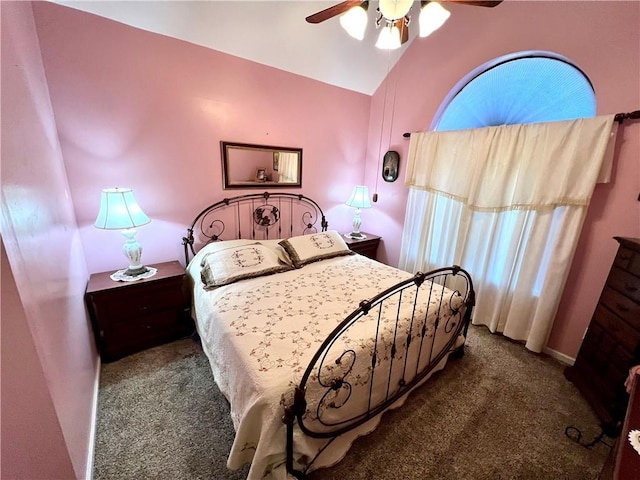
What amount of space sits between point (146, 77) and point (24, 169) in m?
1.43

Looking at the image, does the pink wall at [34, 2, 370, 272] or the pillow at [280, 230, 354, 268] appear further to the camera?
the pillow at [280, 230, 354, 268]

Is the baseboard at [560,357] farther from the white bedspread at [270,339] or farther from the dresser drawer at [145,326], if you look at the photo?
the dresser drawer at [145,326]

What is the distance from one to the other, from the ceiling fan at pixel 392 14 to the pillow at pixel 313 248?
174cm

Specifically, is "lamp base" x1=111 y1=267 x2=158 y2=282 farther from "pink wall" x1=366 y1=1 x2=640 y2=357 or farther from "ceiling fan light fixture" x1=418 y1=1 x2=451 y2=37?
"pink wall" x1=366 y1=1 x2=640 y2=357

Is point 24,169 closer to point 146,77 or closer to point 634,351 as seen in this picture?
point 146,77

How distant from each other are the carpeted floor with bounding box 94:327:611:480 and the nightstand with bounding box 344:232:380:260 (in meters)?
1.66

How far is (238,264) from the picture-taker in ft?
7.02

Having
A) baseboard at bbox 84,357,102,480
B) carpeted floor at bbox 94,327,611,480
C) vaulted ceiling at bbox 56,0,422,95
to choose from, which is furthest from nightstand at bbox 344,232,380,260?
baseboard at bbox 84,357,102,480

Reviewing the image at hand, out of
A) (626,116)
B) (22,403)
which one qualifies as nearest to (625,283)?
(626,116)

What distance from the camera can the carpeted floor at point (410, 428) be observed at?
4.31 ft

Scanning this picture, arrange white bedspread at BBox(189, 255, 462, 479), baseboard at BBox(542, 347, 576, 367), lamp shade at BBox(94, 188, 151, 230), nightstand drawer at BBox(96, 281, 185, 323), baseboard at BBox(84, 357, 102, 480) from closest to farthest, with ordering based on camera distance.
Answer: white bedspread at BBox(189, 255, 462, 479), baseboard at BBox(84, 357, 102, 480), lamp shade at BBox(94, 188, 151, 230), nightstand drawer at BBox(96, 281, 185, 323), baseboard at BBox(542, 347, 576, 367)

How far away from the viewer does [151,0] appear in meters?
1.79

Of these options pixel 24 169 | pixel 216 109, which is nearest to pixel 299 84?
pixel 216 109

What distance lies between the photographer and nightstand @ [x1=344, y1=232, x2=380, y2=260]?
3.27 metres
